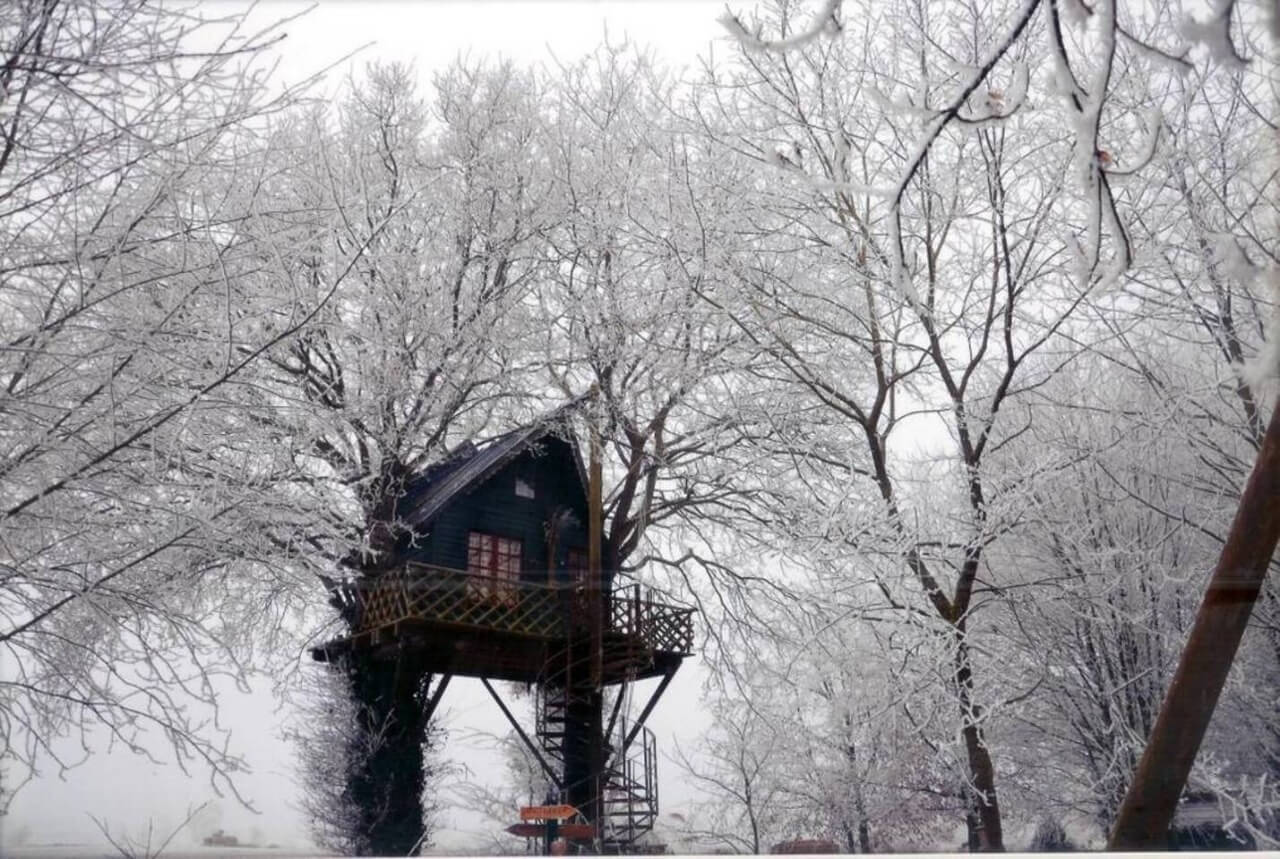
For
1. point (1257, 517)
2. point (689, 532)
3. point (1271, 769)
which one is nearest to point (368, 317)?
point (689, 532)

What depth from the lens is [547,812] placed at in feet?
9.73

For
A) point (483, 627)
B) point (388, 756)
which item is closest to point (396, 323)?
point (483, 627)

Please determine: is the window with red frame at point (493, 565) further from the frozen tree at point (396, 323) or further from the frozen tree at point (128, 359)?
the frozen tree at point (128, 359)

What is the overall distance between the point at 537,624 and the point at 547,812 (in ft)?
1.77

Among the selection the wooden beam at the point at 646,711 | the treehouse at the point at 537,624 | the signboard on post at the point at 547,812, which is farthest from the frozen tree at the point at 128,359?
the wooden beam at the point at 646,711

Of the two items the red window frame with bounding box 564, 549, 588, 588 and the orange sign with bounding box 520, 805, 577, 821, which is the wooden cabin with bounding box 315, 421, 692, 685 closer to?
the red window frame with bounding box 564, 549, 588, 588

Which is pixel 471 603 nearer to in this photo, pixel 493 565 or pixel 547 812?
pixel 493 565

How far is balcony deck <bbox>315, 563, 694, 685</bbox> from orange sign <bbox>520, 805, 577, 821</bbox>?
368mm

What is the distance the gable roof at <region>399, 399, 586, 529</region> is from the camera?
10.4 ft

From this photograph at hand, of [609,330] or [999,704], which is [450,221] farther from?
[999,704]

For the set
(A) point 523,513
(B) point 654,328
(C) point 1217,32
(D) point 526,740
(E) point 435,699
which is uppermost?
(B) point 654,328

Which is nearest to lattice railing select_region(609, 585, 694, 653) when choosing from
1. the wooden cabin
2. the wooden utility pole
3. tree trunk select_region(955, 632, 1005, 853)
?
the wooden cabin

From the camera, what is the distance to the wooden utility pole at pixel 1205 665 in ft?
8.61

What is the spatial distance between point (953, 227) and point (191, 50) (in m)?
2.28
